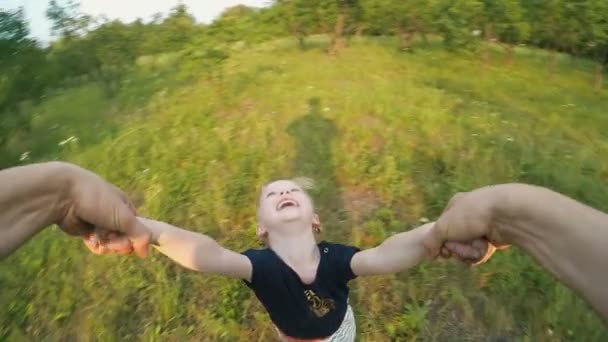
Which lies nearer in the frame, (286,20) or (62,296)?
(62,296)

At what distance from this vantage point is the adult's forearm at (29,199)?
1.22 meters

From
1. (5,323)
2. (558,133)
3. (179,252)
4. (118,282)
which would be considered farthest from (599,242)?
(558,133)

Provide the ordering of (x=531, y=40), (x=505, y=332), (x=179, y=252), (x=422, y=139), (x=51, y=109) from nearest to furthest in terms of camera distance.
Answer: (x=179, y=252), (x=505, y=332), (x=422, y=139), (x=51, y=109), (x=531, y=40)

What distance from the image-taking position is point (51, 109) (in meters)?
4.70

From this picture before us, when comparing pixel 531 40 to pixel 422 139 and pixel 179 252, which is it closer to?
pixel 422 139

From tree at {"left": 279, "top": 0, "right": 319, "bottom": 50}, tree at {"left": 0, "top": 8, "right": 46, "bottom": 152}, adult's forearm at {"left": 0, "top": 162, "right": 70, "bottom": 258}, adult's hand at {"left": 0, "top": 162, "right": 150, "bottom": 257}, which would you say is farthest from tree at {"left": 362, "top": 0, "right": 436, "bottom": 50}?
adult's forearm at {"left": 0, "top": 162, "right": 70, "bottom": 258}

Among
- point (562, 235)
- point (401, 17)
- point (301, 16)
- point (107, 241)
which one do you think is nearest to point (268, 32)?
point (301, 16)

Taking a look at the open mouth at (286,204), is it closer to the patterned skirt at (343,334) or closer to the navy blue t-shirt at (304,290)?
the navy blue t-shirt at (304,290)

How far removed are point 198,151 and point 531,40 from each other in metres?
3.24

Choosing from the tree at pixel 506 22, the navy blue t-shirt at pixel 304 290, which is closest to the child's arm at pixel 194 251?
the navy blue t-shirt at pixel 304 290

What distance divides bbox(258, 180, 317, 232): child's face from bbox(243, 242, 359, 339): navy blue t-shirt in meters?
0.10

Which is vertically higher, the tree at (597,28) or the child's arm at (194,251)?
the child's arm at (194,251)

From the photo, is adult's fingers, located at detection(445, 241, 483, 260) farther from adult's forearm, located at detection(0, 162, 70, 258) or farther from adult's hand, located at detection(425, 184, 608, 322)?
adult's forearm, located at detection(0, 162, 70, 258)

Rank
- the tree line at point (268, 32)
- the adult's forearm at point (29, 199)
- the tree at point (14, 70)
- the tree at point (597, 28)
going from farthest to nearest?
the tree at point (597, 28) < the tree line at point (268, 32) < the tree at point (14, 70) < the adult's forearm at point (29, 199)
